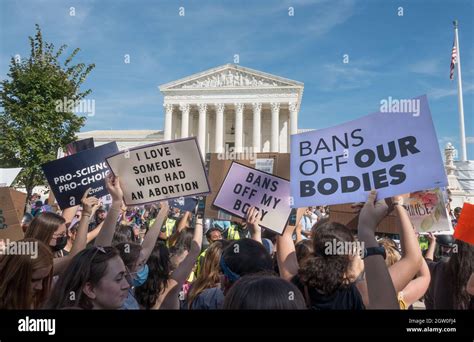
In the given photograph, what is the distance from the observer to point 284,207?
394 centimetres

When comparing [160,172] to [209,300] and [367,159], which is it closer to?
[209,300]

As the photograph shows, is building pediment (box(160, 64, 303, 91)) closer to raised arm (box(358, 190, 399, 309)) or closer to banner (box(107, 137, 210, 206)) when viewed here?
banner (box(107, 137, 210, 206))

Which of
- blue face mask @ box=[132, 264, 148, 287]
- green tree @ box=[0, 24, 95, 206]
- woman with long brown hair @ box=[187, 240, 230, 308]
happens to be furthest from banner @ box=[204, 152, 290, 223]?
green tree @ box=[0, 24, 95, 206]

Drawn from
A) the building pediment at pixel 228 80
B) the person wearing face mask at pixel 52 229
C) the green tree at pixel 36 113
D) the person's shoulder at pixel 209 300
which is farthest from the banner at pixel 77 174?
the building pediment at pixel 228 80

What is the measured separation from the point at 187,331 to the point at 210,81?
59.0 metres

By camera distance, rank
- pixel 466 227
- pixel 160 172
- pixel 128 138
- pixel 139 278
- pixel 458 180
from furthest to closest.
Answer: pixel 128 138
pixel 458 180
pixel 160 172
pixel 139 278
pixel 466 227

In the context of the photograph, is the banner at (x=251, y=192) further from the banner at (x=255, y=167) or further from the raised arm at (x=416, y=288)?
the raised arm at (x=416, y=288)

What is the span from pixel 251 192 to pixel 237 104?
55.1m

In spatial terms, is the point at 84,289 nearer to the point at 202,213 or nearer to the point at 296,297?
the point at 296,297

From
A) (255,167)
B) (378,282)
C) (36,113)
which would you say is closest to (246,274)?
(378,282)

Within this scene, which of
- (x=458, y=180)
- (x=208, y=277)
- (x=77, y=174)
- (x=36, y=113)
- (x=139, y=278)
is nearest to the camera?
(x=139, y=278)

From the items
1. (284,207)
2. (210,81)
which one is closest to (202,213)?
(284,207)

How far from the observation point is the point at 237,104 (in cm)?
5838

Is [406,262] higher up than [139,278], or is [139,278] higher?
[406,262]
